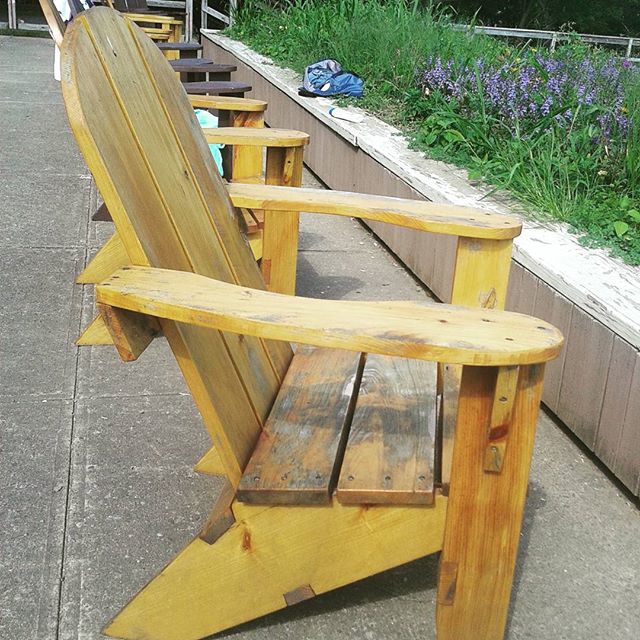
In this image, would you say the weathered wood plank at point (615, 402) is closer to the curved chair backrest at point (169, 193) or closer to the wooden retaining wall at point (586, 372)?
the wooden retaining wall at point (586, 372)

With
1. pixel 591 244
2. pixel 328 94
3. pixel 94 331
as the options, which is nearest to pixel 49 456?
pixel 94 331

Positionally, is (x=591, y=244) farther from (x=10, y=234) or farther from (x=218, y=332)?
(x=10, y=234)

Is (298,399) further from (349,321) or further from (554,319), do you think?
(554,319)

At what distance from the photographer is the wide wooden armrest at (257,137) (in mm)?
3334

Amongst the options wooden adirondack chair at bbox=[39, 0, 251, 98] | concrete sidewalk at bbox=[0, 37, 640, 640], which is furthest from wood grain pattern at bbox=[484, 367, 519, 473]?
wooden adirondack chair at bbox=[39, 0, 251, 98]

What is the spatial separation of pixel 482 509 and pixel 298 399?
635mm

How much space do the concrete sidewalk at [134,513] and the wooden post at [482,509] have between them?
0.31m

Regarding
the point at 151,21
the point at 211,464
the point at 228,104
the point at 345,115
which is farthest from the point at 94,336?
the point at 151,21

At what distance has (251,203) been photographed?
8.38 feet

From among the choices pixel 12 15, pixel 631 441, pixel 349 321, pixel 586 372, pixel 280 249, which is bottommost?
pixel 631 441

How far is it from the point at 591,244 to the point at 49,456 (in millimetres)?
2005

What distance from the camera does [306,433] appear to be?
6.63 feet

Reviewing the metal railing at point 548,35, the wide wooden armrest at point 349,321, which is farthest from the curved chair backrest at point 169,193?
the metal railing at point 548,35

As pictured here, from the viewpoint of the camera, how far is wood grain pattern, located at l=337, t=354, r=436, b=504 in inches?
69.4
